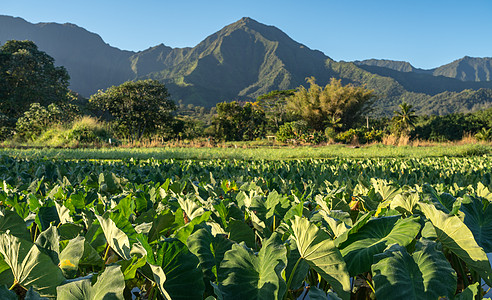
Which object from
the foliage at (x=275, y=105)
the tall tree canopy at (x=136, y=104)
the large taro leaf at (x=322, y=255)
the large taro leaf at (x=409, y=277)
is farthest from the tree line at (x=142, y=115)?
the large taro leaf at (x=409, y=277)

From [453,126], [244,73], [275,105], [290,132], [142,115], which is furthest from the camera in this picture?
[244,73]

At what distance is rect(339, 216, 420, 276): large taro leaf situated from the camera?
1.89 ft

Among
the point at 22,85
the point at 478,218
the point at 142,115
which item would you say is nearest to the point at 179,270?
the point at 478,218

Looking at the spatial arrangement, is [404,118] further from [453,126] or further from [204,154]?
[204,154]

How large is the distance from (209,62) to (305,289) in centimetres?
17728

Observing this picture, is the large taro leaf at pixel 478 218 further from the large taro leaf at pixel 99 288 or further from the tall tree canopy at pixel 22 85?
the tall tree canopy at pixel 22 85

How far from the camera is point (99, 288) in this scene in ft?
1.41

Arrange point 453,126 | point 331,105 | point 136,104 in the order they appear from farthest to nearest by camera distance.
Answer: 1. point 453,126
2. point 331,105
3. point 136,104

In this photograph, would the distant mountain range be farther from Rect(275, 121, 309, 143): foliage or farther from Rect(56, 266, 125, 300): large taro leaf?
Rect(56, 266, 125, 300): large taro leaf

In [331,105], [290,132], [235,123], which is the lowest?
[290,132]

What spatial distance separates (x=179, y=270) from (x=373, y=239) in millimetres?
393

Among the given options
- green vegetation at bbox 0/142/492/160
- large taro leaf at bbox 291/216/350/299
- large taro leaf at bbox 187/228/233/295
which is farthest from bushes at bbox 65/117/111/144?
large taro leaf at bbox 291/216/350/299

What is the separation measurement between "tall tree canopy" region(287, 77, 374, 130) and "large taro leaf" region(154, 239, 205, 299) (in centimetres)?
3199

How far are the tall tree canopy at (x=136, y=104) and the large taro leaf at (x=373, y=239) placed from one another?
88.5 feet
